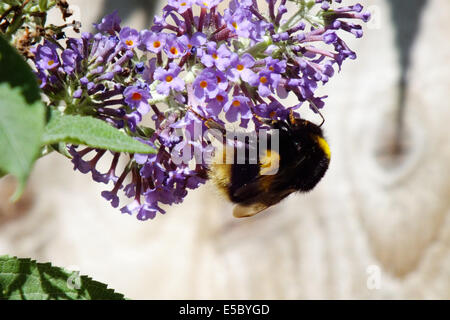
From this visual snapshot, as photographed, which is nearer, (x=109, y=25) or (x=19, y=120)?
(x=19, y=120)

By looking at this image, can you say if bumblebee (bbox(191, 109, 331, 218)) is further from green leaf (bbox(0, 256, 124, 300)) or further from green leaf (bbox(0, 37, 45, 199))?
green leaf (bbox(0, 37, 45, 199))

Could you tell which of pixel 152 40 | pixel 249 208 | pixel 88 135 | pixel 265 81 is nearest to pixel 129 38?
pixel 152 40

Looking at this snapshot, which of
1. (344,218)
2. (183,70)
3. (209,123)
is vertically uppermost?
(183,70)

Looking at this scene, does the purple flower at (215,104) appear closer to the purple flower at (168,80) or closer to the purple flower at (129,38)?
the purple flower at (168,80)

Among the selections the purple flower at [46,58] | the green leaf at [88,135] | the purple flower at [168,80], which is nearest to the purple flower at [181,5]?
the purple flower at [168,80]

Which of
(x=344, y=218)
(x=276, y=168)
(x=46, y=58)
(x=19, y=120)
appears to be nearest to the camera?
(x=19, y=120)

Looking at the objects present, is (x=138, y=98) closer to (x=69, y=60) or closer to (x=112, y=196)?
(x=69, y=60)
